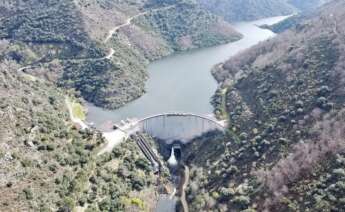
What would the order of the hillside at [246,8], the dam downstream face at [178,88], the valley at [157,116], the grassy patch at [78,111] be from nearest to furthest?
the valley at [157,116] → the grassy patch at [78,111] → the dam downstream face at [178,88] → the hillside at [246,8]

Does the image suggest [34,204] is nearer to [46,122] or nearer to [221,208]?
[46,122]

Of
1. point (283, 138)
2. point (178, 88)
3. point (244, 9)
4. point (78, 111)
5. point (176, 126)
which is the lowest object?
point (283, 138)

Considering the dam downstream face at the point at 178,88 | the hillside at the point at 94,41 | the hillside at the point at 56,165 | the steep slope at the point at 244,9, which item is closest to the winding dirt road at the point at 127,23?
the hillside at the point at 94,41

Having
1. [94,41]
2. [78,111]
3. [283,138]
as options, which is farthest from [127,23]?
[283,138]

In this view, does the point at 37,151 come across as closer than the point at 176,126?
Yes

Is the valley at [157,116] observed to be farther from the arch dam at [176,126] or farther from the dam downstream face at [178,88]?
the dam downstream face at [178,88]

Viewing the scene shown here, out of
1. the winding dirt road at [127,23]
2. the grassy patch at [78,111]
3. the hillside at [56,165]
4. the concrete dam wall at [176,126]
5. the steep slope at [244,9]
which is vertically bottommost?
the hillside at [56,165]

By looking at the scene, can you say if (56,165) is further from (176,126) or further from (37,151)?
(176,126)
